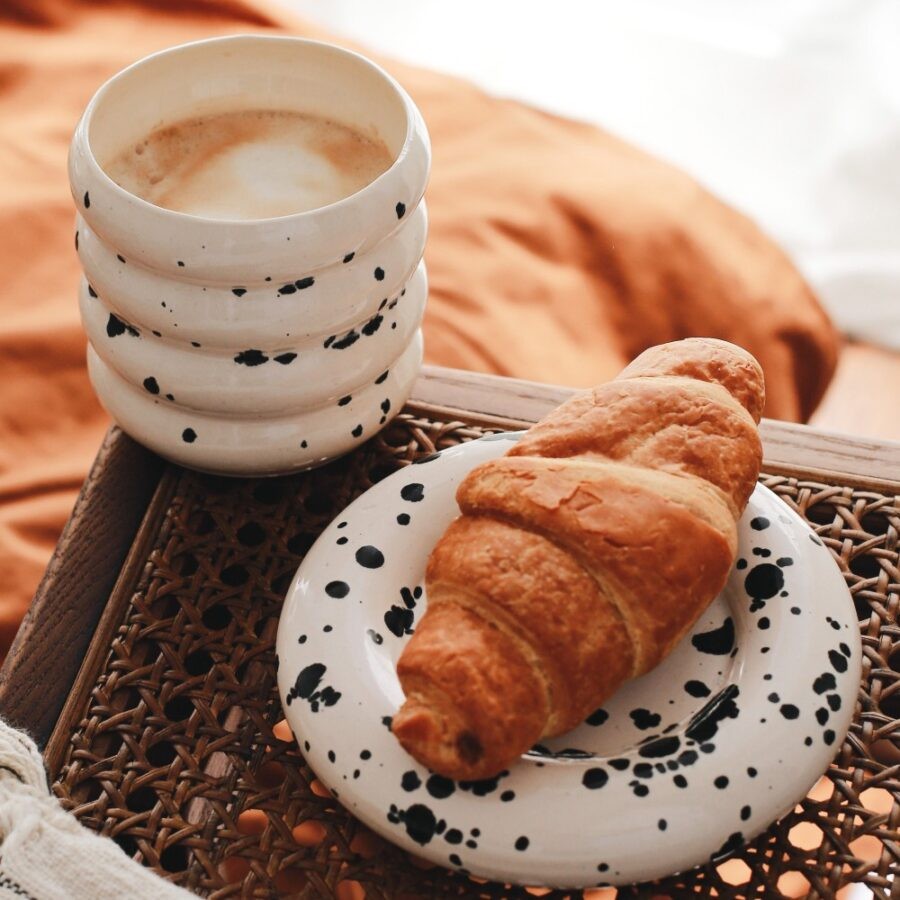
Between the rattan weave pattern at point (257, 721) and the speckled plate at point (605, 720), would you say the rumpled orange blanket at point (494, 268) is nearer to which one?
the rattan weave pattern at point (257, 721)

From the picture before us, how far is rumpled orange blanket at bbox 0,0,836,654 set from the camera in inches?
39.8

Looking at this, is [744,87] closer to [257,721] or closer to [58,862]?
[257,721]

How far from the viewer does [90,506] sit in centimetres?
76

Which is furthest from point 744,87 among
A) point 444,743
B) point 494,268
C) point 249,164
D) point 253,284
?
point 444,743

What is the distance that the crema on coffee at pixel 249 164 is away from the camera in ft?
2.31

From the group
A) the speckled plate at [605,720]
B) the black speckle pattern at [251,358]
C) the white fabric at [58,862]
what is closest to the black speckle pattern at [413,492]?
the speckled plate at [605,720]

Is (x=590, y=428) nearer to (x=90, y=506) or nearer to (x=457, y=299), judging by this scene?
(x=90, y=506)

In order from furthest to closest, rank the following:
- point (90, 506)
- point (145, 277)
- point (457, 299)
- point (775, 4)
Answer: point (775, 4) → point (457, 299) → point (90, 506) → point (145, 277)

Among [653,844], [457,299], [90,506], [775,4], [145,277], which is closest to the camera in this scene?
[653,844]

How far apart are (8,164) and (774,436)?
823 mm

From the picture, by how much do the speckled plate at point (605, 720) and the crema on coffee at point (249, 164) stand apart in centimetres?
20

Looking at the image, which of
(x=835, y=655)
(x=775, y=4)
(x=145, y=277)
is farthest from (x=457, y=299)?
(x=775, y=4)

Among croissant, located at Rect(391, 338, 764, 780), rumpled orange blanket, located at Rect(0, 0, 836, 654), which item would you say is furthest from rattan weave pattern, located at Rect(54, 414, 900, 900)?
rumpled orange blanket, located at Rect(0, 0, 836, 654)

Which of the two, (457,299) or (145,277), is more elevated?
(145,277)
